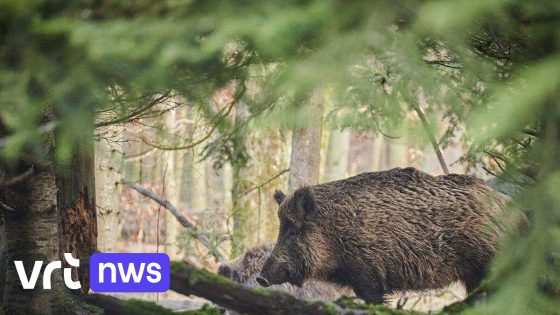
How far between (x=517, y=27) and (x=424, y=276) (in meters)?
3.04

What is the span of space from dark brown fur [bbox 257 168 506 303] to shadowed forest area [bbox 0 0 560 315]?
11 mm

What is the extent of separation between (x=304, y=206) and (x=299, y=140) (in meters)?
2.27

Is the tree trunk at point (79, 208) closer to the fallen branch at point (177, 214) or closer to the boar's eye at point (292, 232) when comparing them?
the boar's eye at point (292, 232)

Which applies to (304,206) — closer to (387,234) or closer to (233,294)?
(387,234)

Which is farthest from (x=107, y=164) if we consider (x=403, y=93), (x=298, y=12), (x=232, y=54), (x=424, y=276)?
(x=298, y=12)

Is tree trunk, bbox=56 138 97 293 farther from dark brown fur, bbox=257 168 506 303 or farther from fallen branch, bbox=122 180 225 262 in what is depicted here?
fallen branch, bbox=122 180 225 262

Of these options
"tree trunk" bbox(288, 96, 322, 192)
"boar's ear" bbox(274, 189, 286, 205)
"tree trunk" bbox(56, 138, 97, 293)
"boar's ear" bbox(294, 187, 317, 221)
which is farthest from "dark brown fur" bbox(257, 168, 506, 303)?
"tree trunk" bbox(288, 96, 322, 192)

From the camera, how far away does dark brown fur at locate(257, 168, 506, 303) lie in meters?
5.33

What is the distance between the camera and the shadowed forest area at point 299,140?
2129 millimetres

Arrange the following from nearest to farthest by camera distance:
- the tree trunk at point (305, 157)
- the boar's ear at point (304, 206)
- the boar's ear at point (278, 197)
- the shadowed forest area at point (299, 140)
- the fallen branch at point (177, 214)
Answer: the shadowed forest area at point (299, 140) → the boar's ear at point (304, 206) → the boar's ear at point (278, 197) → the tree trunk at point (305, 157) → the fallen branch at point (177, 214)

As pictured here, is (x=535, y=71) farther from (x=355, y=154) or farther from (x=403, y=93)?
(x=355, y=154)

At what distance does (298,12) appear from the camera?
6.74 ft

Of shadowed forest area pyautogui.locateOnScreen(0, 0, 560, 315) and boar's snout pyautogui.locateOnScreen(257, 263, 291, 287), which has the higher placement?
A: shadowed forest area pyautogui.locateOnScreen(0, 0, 560, 315)

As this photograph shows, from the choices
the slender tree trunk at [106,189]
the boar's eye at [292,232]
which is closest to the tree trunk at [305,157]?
the slender tree trunk at [106,189]
